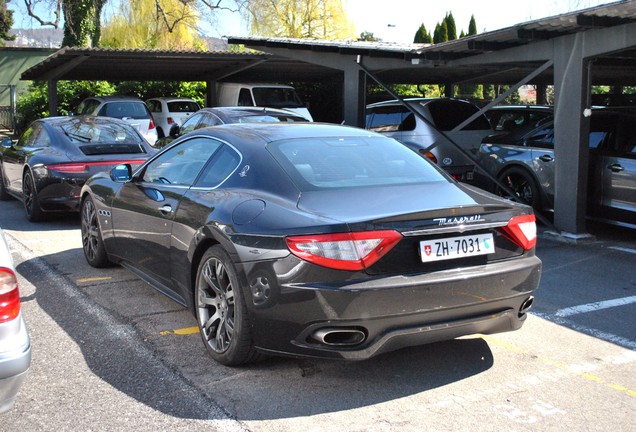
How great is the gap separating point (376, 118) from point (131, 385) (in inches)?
370

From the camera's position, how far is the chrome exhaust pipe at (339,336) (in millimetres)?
3766

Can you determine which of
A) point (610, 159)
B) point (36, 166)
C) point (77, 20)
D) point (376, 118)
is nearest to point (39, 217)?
point (36, 166)

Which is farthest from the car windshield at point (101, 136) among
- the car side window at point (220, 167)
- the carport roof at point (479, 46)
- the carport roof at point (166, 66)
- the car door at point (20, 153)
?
the carport roof at point (166, 66)

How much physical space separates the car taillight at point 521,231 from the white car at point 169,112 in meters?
18.4

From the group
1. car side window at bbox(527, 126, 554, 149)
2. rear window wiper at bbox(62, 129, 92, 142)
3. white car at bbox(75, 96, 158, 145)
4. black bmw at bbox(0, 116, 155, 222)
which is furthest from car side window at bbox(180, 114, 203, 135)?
white car at bbox(75, 96, 158, 145)

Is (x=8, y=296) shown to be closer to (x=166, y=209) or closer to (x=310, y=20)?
(x=166, y=209)

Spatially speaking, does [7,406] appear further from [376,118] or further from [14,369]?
[376,118]

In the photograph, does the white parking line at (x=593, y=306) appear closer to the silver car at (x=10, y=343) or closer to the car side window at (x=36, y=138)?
the silver car at (x=10, y=343)

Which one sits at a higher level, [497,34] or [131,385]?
[497,34]

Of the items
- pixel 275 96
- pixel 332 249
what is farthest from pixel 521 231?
pixel 275 96

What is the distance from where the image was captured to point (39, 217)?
9.60 metres

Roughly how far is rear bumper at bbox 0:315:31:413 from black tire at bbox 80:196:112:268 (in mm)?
3507

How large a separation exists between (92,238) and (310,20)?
3712 cm

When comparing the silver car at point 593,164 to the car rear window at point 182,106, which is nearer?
the silver car at point 593,164
